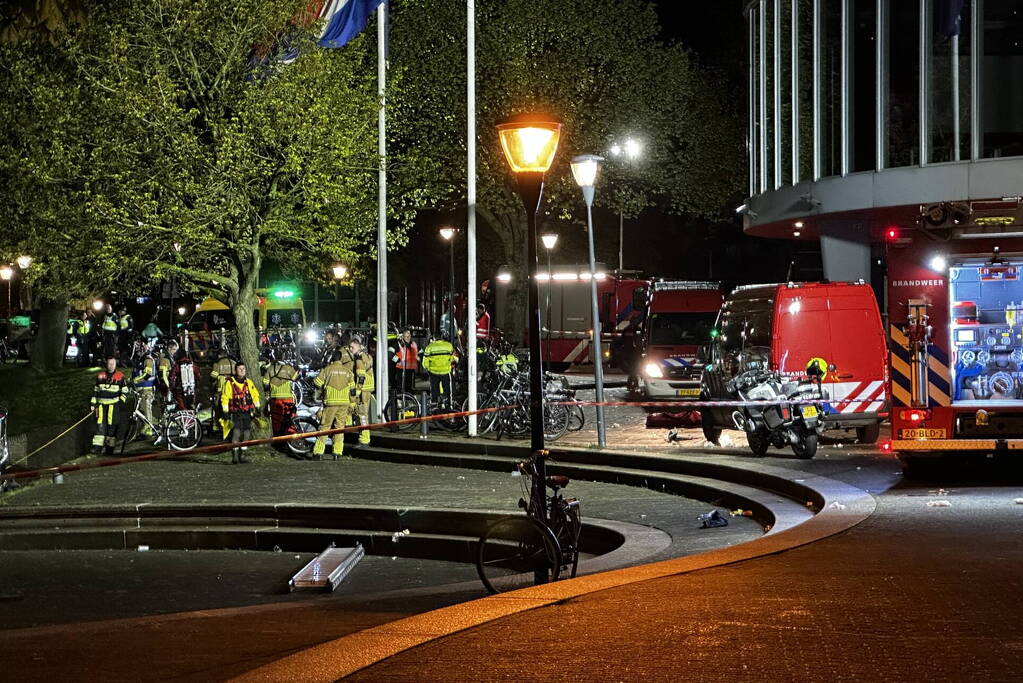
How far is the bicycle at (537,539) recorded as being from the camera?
10.1 meters

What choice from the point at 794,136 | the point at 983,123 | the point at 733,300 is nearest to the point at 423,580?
the point at 733,300

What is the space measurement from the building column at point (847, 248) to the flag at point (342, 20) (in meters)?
14.4

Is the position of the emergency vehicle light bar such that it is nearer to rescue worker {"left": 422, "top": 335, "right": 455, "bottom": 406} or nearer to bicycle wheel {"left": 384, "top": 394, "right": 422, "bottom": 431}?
rescue worker {"left": 422, "top": 335, "right": 455, "bottom": 406}

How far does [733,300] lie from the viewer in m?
22.3

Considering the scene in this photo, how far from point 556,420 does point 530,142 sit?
1151 centimetres

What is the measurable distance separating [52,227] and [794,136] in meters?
18.5

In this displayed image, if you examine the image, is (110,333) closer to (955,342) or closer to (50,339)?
(50,339)

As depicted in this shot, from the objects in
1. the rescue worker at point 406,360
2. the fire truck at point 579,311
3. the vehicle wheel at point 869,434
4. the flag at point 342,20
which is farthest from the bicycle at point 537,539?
the fire truck at point 579,311

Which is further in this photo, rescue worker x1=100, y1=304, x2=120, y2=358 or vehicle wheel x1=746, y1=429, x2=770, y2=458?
rescue worker x1=100, y1=304, x2=120, y2=358

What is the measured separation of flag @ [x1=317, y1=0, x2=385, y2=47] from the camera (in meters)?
25.9

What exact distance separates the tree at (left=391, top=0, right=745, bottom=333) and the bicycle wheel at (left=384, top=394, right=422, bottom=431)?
16.2m

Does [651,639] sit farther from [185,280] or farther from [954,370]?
[185,280]

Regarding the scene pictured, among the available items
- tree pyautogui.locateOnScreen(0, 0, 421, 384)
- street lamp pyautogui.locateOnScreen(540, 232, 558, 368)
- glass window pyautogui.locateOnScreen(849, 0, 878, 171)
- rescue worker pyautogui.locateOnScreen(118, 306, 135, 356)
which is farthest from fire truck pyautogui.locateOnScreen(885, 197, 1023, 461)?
rescue worker pyautogui.locateOnScreen(118, 306, 135, 356)

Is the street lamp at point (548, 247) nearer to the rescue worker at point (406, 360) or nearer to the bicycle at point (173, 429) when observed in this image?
the rescue worker at point (406, 360)
